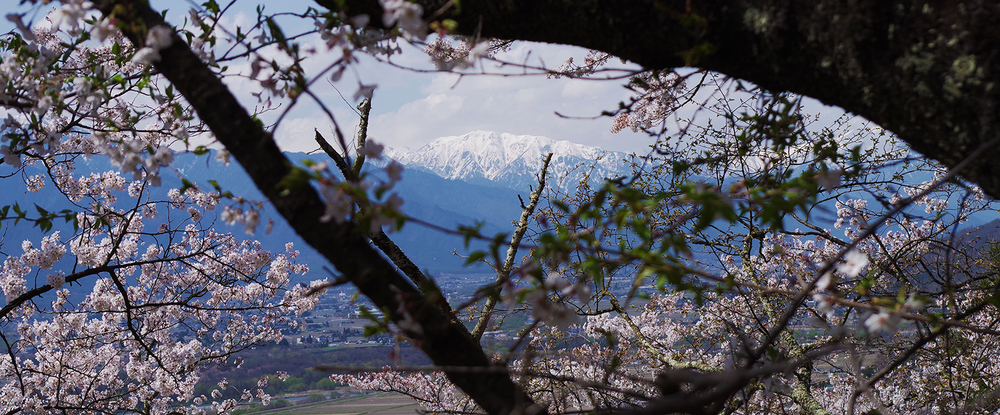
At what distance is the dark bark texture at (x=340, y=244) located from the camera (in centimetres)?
111

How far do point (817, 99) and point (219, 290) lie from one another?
9566 mm

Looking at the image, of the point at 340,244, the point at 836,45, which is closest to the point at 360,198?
the point at 340,244

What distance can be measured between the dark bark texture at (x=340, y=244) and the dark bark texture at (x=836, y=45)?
53 centimetres

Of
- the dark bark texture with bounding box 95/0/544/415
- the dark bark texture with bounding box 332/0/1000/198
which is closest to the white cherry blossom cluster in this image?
the dark bark texture with bounding box 95/0/544/415

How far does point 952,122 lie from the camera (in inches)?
40.4

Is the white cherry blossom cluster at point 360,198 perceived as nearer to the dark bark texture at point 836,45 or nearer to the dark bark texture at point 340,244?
the dark bark texture at point 340,244

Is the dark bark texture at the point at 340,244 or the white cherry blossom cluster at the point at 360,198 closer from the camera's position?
the white cherry blossom cluster at the point at 360,198

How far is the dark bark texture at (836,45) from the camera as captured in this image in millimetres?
979

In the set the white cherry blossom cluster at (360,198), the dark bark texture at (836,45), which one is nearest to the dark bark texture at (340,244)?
the white cherry blossom cluster at (360,198)

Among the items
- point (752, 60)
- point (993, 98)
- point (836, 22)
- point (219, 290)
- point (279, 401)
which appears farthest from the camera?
point (279, 401)

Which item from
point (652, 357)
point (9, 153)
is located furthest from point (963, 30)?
point (652, 357)

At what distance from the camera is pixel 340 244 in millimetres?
1111

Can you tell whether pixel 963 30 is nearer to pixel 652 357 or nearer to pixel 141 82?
pixel 141 82

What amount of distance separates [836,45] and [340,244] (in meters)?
1.08
